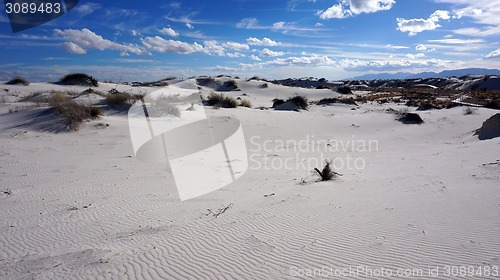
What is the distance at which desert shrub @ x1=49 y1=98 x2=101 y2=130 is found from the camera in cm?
1253

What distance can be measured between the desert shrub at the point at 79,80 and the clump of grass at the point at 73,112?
669 inches

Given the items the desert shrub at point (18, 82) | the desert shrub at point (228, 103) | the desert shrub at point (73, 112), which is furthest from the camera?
the desert shrub at point (18, 82)

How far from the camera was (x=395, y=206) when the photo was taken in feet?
17.5

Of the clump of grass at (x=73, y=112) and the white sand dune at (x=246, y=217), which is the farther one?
the clump of grass at (x=73, y=112)

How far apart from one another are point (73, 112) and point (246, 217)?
10459mm

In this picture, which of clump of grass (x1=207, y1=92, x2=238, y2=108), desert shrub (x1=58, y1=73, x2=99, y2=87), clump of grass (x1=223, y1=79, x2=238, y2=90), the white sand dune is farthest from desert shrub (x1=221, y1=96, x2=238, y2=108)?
clump of grass (x1=223, y1=79, x2=238, y2=90)

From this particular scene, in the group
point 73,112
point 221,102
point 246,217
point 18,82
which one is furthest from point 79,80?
point 246,217

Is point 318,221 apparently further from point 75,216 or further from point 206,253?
point 75,216

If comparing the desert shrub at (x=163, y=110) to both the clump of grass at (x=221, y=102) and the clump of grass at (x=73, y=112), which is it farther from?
the clump of grass at (x=221, y=102)

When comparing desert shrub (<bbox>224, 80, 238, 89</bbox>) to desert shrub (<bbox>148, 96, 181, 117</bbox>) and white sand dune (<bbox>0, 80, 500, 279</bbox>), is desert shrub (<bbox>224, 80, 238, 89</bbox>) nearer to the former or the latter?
desert shrub (<bbox>148, 96, 181, 117</bbox>)

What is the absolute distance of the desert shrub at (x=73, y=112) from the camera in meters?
12.5

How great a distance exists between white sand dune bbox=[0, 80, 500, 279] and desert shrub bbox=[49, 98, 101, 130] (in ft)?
5.93

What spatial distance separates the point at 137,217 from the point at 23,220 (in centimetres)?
184

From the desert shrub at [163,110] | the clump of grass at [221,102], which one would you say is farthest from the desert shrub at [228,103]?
the desert shrub at [163,110]
